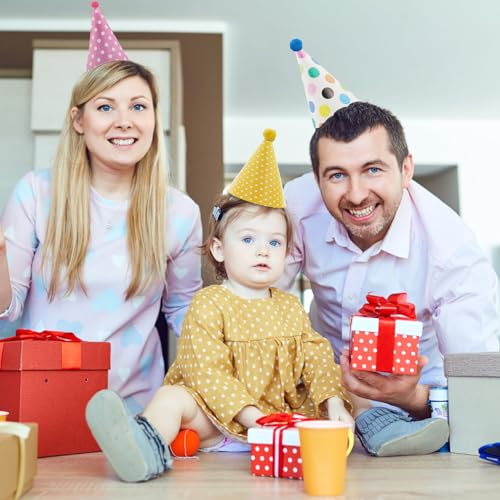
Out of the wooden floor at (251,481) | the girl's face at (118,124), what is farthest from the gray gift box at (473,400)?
the girl's face at (118,124)

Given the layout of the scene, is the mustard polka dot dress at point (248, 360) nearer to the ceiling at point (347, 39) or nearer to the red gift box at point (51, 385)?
the red gift box at point (51, 385)

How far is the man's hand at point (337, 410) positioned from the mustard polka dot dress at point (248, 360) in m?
0.01

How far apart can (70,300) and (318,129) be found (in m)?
0.62

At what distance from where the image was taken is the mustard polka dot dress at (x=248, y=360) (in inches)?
41.8

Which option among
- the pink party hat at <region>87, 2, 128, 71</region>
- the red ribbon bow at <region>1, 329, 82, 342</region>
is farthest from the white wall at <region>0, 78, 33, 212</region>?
the red ribbon bow at <region>1, 329, 82, 342</region>

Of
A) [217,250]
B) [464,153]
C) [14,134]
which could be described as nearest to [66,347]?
[217,250]

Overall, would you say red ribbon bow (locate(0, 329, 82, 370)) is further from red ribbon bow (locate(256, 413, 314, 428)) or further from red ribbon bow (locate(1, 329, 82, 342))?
red ribbon bow (locate(256, 413, 314, 428))

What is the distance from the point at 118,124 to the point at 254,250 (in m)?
0.42

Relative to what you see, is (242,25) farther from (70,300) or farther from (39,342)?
(39,342)

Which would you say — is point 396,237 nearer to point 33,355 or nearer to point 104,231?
point 104,231

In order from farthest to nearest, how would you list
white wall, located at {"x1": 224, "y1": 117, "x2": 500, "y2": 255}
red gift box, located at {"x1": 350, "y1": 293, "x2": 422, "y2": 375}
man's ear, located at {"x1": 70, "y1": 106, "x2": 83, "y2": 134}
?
white wall, located at {"x1": 224, "y1": 117, "x2": 500, "y2": 255} → man's ear, located at {"x1": 70, "y1": 106, "x2": 83, "y2": 134} → red gift box, located at {"x1": 350, "y1": 293, "x2": 422, "y2": 375}

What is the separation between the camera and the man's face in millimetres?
1338

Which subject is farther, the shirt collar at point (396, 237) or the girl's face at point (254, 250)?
the shirt collar at point (396, 237)

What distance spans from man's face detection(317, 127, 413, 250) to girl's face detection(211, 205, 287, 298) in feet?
0.52
